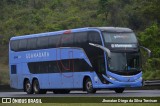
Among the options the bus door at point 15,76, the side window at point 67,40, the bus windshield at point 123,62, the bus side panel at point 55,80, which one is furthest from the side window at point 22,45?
the bus windshield at point 123,62

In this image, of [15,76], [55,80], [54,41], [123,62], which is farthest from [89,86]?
[15,76]

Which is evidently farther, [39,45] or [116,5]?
[116,5]

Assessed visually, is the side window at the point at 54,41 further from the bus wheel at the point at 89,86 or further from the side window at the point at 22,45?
the bus wheel at the point at 89,86

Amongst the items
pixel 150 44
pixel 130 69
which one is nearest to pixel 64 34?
pixel 130 69

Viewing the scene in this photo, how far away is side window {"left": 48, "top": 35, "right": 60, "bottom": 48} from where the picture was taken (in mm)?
32781

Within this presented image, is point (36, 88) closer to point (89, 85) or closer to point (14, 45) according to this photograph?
point (14, 45)

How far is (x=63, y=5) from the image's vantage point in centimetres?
6456

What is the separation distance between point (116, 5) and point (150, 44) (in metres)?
14.5

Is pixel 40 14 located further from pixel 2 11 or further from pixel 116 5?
pixel 116 5

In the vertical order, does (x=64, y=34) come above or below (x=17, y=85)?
above

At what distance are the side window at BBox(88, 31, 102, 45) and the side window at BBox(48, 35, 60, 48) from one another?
3195 mm

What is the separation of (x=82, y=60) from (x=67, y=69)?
1707 millimetres

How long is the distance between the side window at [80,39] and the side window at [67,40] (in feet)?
1.50

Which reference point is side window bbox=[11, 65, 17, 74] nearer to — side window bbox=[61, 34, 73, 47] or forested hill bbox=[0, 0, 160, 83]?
side window bbox=[61, 34, 73, 47]
